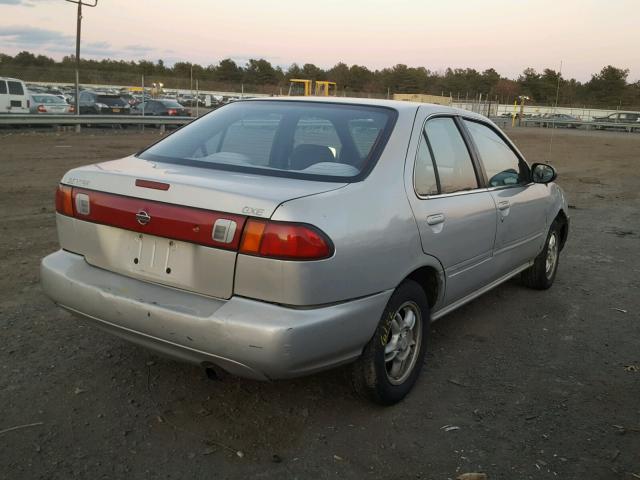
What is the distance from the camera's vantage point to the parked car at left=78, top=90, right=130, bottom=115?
25.5 m

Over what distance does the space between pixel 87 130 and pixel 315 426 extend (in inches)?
901

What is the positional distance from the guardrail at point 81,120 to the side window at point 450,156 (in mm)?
14032

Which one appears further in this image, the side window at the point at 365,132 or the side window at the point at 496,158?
the side window at the point at 496,158

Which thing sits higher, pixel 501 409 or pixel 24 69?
pixel 24 69

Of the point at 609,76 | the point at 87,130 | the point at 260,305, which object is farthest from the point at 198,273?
the point at 609,76

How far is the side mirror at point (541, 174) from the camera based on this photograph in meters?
4.90

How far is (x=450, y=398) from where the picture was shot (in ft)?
11.3

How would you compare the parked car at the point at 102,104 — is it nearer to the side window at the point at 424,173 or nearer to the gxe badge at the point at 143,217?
the side window at the point at 424,173

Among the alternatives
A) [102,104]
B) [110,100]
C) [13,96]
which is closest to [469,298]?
[13,96]

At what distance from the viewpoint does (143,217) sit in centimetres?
278

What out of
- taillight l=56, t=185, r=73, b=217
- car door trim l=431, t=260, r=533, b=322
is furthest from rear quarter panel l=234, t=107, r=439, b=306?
taillight l=56, t=185, r=73, b=217

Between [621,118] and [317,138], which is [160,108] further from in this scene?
[621,118]

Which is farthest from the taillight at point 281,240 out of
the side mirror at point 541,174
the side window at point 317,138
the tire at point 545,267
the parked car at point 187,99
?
the parked car at point 187,99

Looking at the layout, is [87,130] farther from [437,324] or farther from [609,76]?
[609,76]
